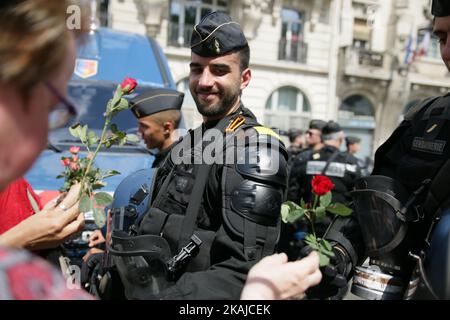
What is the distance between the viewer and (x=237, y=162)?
1626mm

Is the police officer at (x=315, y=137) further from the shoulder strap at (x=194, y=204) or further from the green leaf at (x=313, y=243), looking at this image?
the green leaf at (x=313, y=243)

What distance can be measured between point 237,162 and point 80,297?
87cm

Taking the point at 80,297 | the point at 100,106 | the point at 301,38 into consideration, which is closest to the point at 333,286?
the point at 80,297

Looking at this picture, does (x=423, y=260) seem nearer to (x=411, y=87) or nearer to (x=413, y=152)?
(x=413, y=152)

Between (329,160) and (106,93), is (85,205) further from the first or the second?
(329,160)

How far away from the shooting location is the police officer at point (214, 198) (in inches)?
58.3

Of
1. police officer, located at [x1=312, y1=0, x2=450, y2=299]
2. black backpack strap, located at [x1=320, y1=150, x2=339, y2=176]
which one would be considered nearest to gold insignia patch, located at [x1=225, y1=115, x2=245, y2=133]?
police officer, located at [x1=312, y1=0, x2=450, y2=299]

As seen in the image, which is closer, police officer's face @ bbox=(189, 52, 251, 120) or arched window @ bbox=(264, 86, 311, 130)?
police officer's face @ bbox=(189, 52, 251, 120)

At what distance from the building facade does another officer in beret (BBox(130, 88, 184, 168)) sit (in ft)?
38.2

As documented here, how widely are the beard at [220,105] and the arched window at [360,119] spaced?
1740 centimetres

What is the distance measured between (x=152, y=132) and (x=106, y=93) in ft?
3.21

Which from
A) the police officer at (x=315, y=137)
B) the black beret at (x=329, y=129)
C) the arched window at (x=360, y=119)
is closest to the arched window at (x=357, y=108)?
the arched window at (x=360, y=119)

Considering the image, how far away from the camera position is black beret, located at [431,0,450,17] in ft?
5.14

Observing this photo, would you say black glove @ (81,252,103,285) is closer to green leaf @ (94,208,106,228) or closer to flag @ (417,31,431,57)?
green leaf @ (94,208,106,228)
